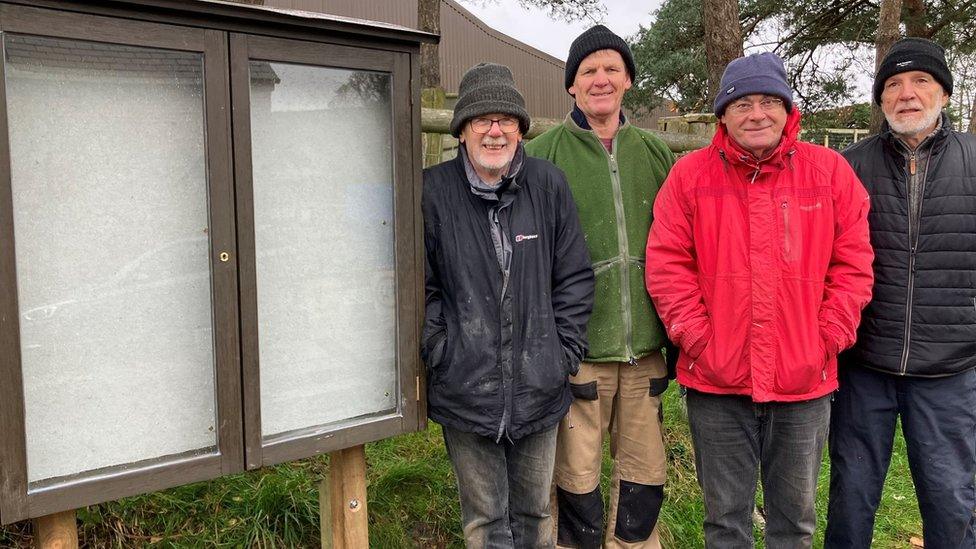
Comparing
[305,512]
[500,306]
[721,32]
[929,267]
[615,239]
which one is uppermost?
[721,32]

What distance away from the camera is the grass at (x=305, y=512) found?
3.16 metres

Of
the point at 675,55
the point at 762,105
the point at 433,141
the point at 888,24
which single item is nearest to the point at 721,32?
the point at 433,141

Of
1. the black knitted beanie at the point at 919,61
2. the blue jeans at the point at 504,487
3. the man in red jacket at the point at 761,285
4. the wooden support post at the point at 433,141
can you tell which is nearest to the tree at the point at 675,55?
the wooden support post at the point at 433,141

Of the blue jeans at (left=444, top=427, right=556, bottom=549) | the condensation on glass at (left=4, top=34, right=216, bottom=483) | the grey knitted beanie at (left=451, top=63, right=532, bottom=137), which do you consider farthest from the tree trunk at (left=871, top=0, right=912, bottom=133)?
the condensation on glass at (left=4, top=34, right=216, bottom=483)

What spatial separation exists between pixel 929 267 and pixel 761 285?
72 centimetres

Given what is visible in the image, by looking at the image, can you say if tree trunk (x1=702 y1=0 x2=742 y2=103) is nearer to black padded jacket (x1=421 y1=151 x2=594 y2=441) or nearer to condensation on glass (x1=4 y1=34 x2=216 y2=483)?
black padded jacket (x1=421 y1=151 x2=594 y2=441)

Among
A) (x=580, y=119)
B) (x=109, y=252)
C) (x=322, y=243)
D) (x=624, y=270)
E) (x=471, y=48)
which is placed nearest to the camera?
(x=109, y=252)

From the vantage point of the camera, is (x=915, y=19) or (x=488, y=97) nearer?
(x=488, y=97)

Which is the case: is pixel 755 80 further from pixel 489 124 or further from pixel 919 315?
pixel 919 315

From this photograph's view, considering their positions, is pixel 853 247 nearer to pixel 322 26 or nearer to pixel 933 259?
pixel 933 259

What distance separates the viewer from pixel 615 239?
123 inches

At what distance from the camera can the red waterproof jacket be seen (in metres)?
2.85

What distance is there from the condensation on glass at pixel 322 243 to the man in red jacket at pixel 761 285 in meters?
1.08

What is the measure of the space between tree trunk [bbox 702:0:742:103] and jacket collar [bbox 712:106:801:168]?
3.61 meters
